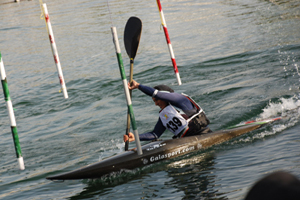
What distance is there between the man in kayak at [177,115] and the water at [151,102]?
16.6 inches

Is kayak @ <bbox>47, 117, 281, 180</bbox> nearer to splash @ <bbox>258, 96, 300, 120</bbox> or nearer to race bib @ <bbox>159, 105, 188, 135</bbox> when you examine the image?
race bib @ <bbox>159, 105, 188, 135</bbox>

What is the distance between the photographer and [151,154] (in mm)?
5289

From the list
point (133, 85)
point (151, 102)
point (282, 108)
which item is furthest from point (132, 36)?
point (151, 102)

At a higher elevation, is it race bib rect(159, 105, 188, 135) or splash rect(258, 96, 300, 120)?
race bib rect(159, 105, 188, 135)

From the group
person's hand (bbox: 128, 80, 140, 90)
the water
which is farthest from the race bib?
person's hand (bbox: 128, 80, 140, 90)

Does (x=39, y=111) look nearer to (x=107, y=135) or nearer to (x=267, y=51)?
(x=107, y=135)

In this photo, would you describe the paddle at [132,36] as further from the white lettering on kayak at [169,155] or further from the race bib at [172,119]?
the race bib at [172,119]

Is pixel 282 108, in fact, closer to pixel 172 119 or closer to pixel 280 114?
pixel 280 114

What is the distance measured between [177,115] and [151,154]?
0.67 meters

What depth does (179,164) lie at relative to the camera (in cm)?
532

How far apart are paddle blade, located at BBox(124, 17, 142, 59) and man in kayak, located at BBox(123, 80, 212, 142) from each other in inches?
23.9

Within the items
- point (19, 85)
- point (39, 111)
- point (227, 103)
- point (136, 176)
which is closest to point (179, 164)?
point (136, 176)

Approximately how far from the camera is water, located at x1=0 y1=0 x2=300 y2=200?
4.88m

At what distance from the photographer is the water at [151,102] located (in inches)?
192
